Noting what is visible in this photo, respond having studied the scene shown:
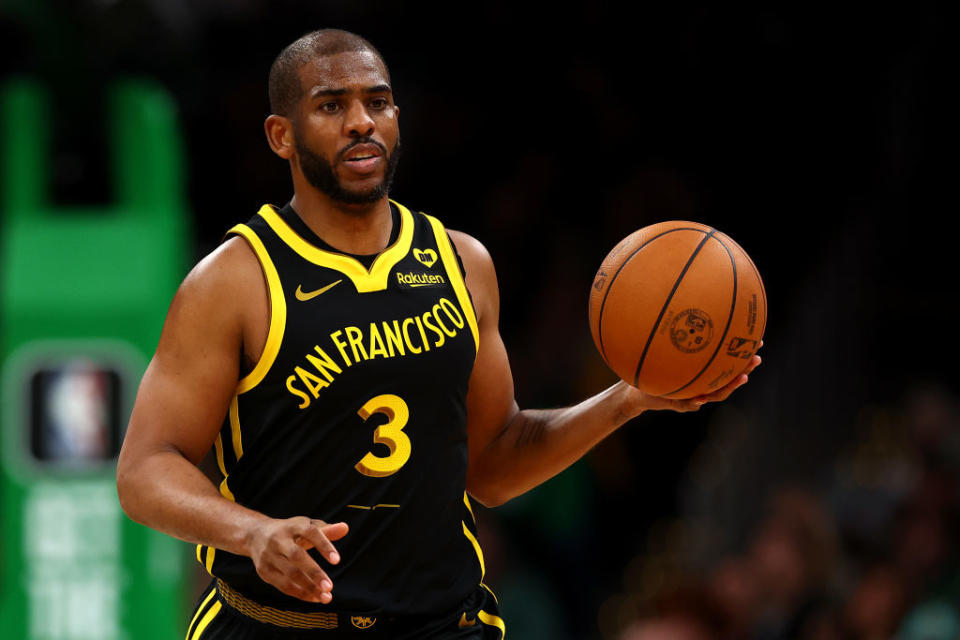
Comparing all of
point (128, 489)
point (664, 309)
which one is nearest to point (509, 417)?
point (664, 309)

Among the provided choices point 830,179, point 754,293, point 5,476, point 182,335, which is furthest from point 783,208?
point 182,335

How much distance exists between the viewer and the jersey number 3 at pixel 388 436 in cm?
305

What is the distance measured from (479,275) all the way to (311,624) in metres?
0.92

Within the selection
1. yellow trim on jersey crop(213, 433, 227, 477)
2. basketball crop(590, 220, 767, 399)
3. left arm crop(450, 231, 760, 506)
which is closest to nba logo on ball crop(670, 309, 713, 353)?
basketball crop(590, 220, 767, 399)

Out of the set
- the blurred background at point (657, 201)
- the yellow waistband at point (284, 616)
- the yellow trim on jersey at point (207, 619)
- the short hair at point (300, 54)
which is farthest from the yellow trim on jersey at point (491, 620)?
the blurred background at point (657, 201)

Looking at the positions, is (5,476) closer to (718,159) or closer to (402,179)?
(402,179)

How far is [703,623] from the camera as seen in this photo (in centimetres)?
429

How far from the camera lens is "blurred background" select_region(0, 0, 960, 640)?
722 cm

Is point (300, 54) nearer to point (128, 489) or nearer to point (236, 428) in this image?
point (236, 428)

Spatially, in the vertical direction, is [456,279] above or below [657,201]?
below

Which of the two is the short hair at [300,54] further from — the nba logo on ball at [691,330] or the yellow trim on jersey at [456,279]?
the nba logo on ball at [691,330]

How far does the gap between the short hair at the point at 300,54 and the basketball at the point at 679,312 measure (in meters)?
0.81

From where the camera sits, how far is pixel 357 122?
309 centimetres

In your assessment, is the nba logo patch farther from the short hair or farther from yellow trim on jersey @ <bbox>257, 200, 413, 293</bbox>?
the short hair
